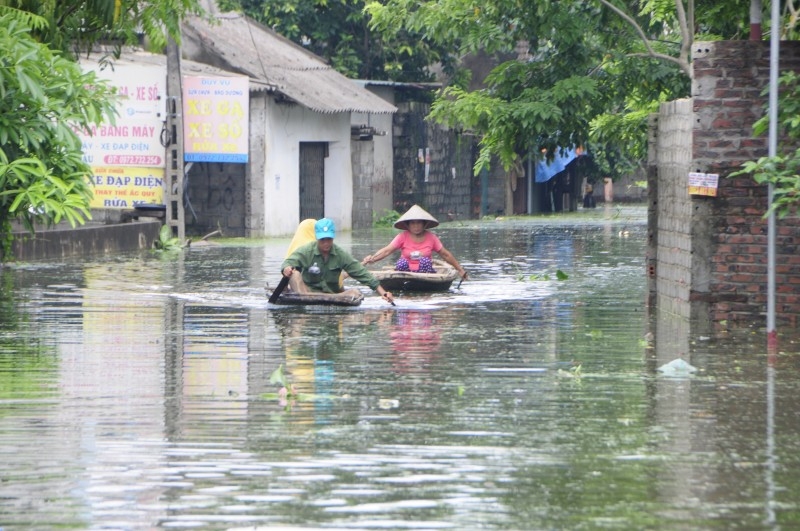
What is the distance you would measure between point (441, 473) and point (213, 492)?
1183mm

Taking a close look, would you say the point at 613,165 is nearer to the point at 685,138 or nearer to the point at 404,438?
the point at 685,138

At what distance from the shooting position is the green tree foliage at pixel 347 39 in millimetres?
36500

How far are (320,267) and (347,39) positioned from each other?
70.8 feet

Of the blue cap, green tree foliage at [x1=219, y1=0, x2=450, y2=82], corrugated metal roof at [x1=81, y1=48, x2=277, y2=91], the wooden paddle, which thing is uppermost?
green tree foliage at [x1=219, y1=0, x2=450, y2=82]

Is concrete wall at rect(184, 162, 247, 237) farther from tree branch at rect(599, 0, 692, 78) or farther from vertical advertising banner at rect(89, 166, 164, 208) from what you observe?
tree branch at rect(599, 0, 692, 78)

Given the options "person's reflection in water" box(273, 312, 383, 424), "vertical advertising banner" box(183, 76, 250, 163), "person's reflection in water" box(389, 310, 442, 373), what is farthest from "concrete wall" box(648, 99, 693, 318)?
"vertical advertising banner" box(183, 76, 250, 163)

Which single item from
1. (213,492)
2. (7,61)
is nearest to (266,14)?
(7,61)

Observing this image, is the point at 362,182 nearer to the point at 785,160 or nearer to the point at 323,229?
the point at 323,229

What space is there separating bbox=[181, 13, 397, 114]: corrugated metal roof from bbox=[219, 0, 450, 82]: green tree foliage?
1994 millimetres

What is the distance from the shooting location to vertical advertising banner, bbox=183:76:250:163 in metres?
28.7

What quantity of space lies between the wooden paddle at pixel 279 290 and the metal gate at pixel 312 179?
17343 millimetres

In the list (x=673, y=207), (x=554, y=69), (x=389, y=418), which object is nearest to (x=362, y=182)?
(x=554, y=69)

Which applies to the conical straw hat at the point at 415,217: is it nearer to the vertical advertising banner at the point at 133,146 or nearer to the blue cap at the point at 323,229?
the blue cap at the point at 323,229

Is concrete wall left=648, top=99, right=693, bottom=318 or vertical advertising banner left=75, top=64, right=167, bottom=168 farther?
vertical advertising banner left=75, top=64, right=167, bottom=168
